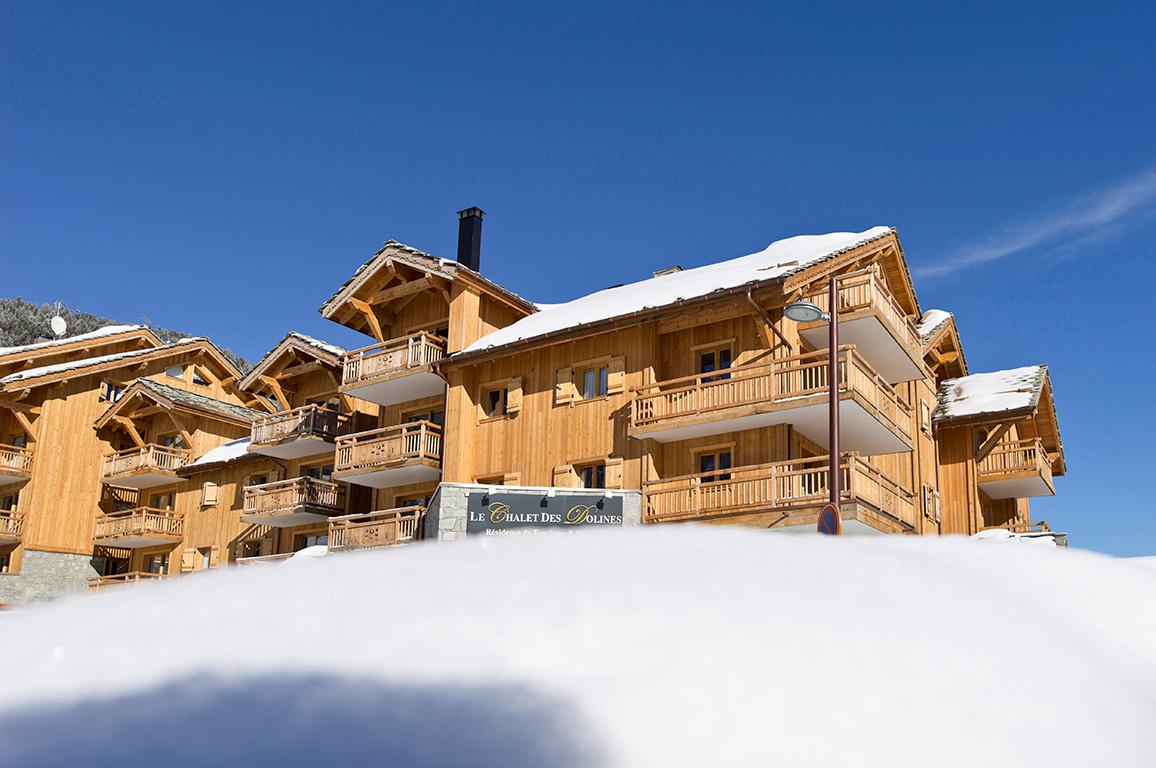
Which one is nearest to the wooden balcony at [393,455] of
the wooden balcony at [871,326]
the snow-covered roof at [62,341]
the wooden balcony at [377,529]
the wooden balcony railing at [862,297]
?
the wooden balcony at [377,529]

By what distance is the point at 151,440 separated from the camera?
41.6 meters

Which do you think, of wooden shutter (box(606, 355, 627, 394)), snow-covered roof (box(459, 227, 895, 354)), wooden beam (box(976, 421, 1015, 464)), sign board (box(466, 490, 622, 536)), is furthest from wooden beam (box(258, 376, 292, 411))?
wooden beam (box(976, 421, 1015, 464))

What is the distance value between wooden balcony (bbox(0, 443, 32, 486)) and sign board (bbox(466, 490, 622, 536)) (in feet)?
78.6

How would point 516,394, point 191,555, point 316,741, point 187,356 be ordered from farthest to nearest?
point 187,356
point 191,555
point 516,394
point 316,741

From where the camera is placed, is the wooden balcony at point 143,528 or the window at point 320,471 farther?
the wooden balcony at point 143,528

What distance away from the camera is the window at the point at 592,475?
2358 cm

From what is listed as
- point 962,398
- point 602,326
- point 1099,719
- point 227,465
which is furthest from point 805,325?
point 227,465

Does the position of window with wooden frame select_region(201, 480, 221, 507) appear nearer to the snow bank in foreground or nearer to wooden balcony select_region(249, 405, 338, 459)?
wooden balcony select_region(249, 405, 338, 459)

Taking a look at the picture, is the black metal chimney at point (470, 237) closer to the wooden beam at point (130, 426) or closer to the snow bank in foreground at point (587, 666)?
the wooden beam at point (130, 426)

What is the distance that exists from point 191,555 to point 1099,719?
3761cm

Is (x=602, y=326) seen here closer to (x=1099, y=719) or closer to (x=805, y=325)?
(x=805, y=325)

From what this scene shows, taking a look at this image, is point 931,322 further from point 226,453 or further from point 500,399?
point 226,453

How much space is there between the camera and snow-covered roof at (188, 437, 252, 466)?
3644cm

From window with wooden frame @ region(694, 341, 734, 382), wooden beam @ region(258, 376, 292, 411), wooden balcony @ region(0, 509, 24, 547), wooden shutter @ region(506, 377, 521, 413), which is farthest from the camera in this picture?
wooden balcony @ region(0, 509, 24, 547)
